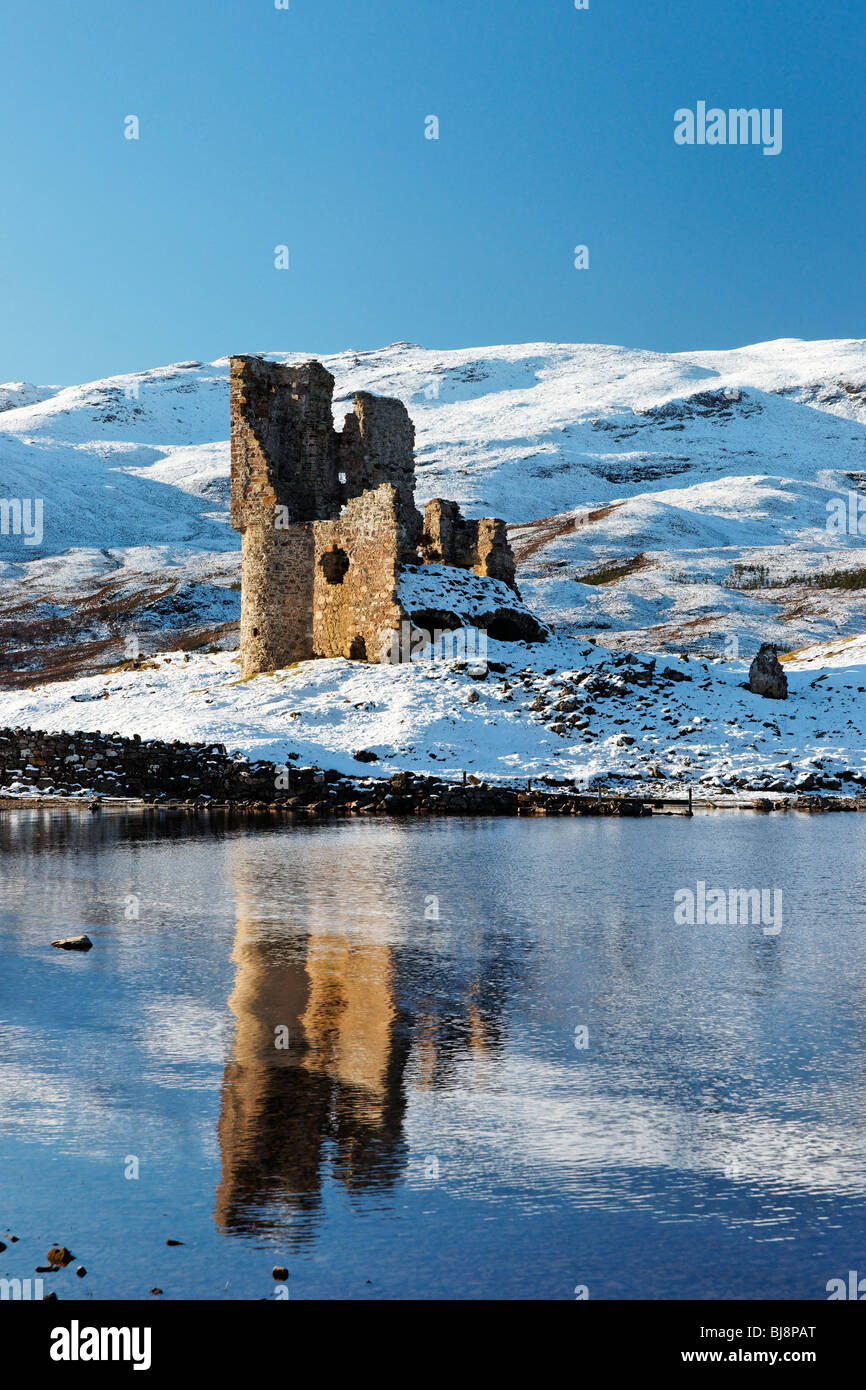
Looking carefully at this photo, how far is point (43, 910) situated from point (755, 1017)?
7.96 metres

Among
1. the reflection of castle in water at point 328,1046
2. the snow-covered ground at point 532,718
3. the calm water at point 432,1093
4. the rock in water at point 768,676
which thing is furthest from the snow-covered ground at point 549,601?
the reflection of castle in water at point 328,1046

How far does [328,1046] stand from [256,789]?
18.8m

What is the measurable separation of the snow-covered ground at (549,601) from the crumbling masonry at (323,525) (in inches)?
A: 62.9

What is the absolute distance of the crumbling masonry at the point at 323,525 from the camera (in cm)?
3419

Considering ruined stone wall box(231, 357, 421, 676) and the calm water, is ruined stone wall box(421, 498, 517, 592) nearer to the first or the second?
ruined stone wall box(231, 357, 421, 676)

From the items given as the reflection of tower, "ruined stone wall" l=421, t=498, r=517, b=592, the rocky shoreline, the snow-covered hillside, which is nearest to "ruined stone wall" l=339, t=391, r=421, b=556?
"ruined stone wall" l=421, t=498, r=517, b=592

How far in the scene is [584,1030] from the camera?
29.4 feet

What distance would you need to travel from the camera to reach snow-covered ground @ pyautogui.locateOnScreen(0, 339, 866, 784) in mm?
28938

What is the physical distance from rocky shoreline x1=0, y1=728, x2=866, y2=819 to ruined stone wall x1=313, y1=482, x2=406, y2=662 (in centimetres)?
717

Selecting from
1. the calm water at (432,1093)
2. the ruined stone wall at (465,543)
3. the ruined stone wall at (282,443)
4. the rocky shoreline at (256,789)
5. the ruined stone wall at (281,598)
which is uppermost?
the ruined stone wall at (282,443)

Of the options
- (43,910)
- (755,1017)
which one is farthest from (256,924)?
(755,1017)

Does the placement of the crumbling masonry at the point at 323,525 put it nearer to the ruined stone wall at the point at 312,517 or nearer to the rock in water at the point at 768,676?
the ruined stone wall at the point at 312,517

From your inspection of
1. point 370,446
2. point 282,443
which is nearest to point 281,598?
point 282,443
